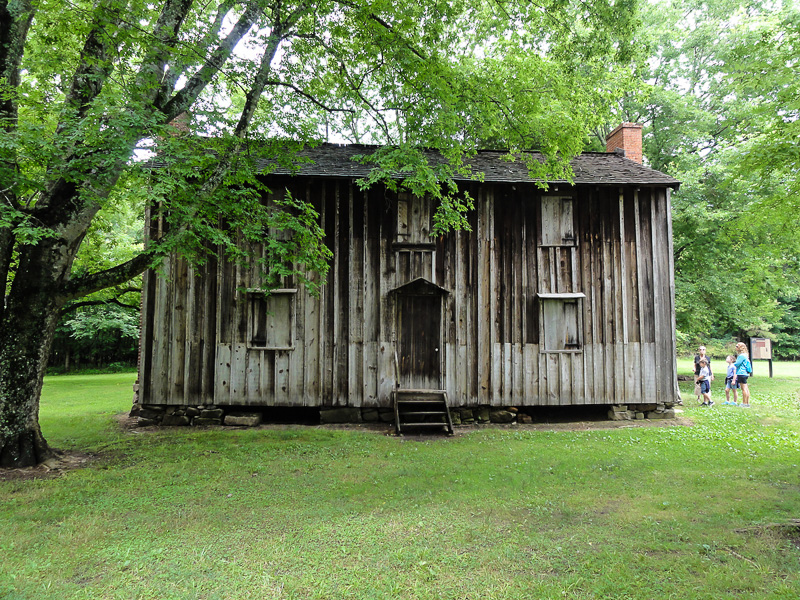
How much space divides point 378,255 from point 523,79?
511 centimetres

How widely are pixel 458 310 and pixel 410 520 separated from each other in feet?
23.4

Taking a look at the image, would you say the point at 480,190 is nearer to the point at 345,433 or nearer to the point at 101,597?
the point at 345,433

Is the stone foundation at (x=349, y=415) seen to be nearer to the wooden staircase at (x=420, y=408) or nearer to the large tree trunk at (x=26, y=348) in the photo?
the wooden staircase at (x=420, y=408)

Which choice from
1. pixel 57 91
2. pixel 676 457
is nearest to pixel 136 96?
pixel 57 91

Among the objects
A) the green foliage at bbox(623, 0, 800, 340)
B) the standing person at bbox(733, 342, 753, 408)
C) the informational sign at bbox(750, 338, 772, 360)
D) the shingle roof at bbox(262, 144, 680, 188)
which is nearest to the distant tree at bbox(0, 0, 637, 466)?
the shingle roof at bbox(262, 144, 680, 188)

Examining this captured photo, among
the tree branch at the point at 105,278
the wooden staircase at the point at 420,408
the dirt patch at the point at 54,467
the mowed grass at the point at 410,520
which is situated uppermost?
the tree branch at the point at 105,278

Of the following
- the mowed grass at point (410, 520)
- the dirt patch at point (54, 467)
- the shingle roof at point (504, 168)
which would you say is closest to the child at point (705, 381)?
the mowed grass at point (410, 520)

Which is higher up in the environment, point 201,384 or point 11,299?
point 11,299

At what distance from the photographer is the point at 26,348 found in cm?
757

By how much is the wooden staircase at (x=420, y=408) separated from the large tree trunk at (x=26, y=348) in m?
6.74

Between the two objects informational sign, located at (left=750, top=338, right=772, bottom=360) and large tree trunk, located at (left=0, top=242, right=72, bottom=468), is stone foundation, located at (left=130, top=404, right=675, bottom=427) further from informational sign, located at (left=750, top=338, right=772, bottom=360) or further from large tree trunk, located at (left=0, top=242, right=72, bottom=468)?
informational sign, located at (left=750, top=338, right=772, bottom=360)

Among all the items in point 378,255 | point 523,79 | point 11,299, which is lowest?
point 11,299

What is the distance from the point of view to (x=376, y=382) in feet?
39.3

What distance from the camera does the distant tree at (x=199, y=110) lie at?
6746mm
